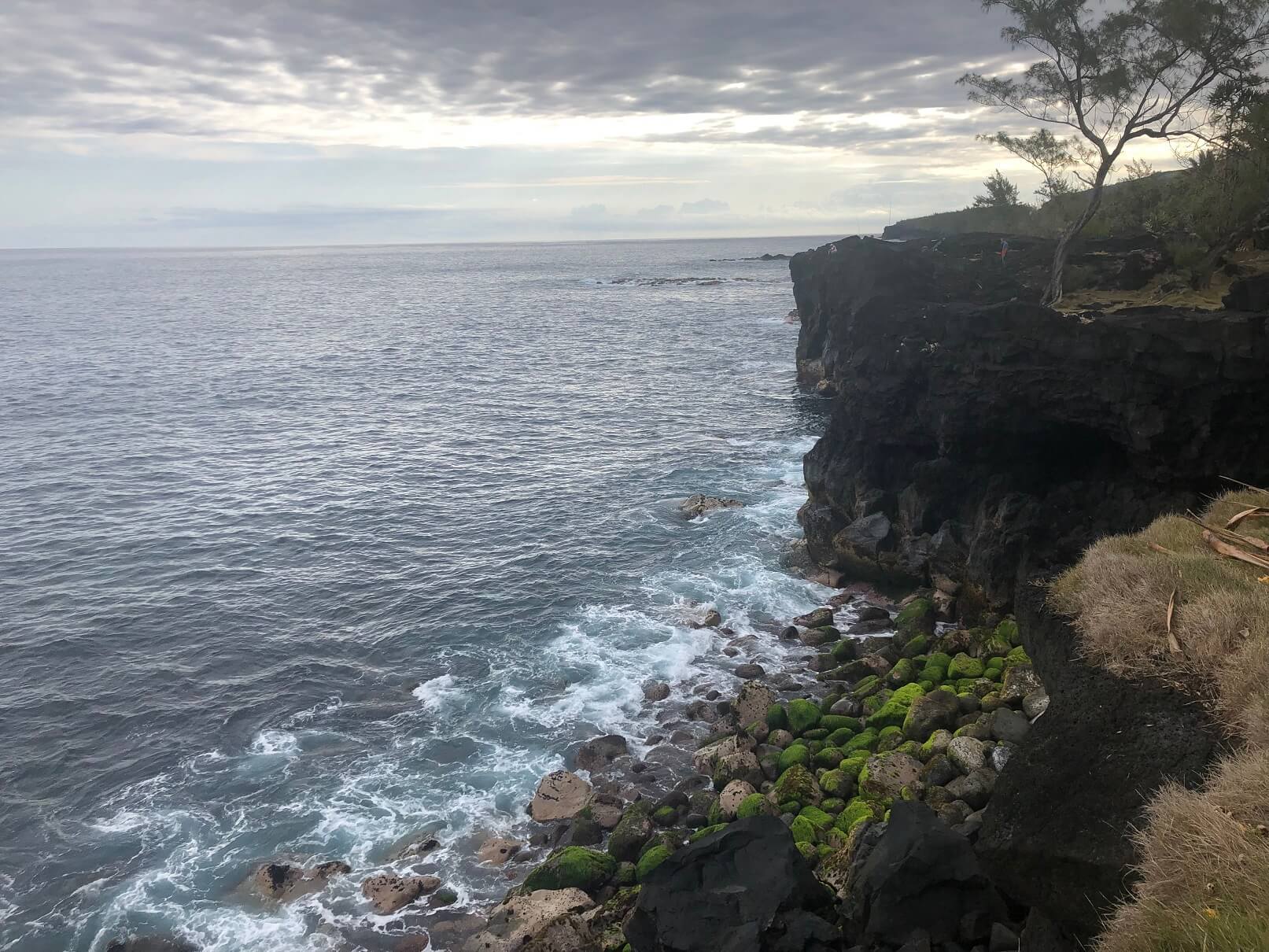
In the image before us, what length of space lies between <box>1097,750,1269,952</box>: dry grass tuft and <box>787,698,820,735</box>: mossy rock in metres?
13.9

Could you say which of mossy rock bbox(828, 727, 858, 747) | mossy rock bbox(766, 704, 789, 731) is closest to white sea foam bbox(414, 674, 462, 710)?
mossy rock bbox(766, 704, 789, 731)

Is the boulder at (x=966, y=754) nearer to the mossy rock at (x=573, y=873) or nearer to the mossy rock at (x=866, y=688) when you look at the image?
the mossy rock at (x=866, y=688)

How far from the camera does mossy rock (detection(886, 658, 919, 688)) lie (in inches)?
1022

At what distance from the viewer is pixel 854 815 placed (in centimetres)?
1947

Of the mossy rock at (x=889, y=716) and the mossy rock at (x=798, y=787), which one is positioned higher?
the mossy rock at (x=889, y=716)

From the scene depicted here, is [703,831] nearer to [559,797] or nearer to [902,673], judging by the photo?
[559,797]

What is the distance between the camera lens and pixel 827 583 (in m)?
35.8

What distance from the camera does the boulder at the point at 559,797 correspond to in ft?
74.3

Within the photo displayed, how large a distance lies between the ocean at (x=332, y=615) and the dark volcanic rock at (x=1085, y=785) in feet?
40.5

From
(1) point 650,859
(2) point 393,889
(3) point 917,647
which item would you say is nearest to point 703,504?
(3) point 917,647

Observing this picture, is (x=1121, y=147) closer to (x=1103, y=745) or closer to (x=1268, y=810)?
(x=1103, y=745)

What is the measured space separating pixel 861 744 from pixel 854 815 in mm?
3832

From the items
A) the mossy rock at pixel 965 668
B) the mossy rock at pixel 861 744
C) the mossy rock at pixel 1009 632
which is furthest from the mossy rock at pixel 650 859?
the mossy rock at pixel 1009 632

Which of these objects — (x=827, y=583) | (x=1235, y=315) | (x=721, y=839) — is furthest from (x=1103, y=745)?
(x=827, y=583)
